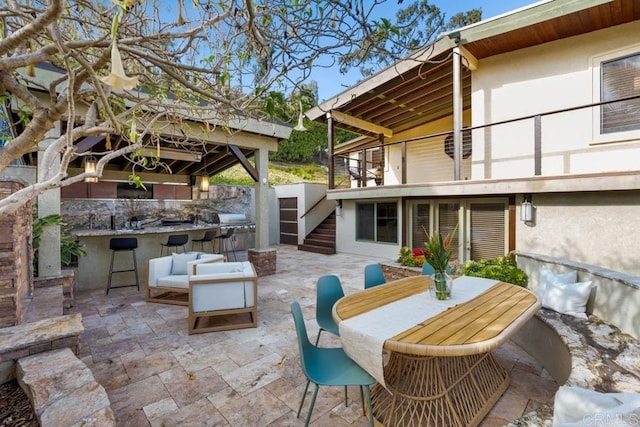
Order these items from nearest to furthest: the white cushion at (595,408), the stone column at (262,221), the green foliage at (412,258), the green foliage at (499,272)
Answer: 1. the white cushion at (595,408)
2. the green foliage at (499,272)
3. the green foliage at (412,258)
4. the stone column at (262,221)

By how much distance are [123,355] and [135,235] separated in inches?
147

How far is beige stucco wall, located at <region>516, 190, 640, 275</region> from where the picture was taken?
4.28 m

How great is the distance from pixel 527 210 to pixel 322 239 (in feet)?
22.5

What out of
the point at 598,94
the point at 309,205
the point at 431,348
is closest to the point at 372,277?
the point at 431,348

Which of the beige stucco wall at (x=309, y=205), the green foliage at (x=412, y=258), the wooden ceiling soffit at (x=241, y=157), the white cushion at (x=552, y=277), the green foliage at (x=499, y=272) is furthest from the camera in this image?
the beige stucco wall at (x=309, y=205)

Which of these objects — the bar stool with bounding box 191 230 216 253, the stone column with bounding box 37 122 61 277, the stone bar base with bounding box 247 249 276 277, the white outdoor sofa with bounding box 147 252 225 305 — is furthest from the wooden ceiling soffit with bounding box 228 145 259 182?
the stone column with bounding box 37 122 61 277

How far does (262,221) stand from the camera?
677 centimetres

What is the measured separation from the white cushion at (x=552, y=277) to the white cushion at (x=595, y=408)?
99.1 inches

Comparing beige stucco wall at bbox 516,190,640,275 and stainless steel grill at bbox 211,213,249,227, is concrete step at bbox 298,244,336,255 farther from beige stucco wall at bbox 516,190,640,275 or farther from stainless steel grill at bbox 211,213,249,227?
beige stucco wall at bbox 516,190,640,275

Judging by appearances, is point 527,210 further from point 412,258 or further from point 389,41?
point 389,41

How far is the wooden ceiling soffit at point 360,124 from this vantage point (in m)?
8.44

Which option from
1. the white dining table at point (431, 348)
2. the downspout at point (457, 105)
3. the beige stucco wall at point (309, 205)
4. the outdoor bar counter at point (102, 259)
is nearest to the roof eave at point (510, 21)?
the downspout at point (457, 105)

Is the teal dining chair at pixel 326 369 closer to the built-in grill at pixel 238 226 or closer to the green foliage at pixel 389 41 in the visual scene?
the green foliage at pixel 389 41

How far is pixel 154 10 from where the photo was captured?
2.74 meters
